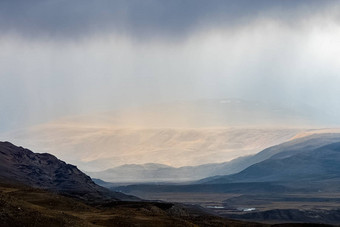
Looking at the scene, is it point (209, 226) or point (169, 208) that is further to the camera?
point (169, 208)

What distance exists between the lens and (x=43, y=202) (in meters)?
81.4

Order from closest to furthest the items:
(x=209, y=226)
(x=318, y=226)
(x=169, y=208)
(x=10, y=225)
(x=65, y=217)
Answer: (x=10, y=225), (x=65, y=217), (x=209, y=226), (x=318, y=226), (x=169, y=208)

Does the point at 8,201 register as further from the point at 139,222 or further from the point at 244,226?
the point at 244,226

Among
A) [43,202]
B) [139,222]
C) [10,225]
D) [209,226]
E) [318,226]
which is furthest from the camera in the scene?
[318,226]

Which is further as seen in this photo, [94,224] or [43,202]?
[43,202]

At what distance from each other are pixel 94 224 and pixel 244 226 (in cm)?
4159

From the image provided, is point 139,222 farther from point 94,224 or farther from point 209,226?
point 209,226

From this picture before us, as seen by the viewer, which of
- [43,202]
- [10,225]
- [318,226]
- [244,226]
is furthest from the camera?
[318,226]

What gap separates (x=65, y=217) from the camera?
209 ft

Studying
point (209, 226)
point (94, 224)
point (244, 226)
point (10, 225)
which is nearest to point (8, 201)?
point (10, 225)

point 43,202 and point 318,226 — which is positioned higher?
point 43,202

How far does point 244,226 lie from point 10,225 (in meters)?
53.9

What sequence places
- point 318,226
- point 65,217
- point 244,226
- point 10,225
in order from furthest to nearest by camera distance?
point 318,226
point 244,226
point 65,217
point 10,225

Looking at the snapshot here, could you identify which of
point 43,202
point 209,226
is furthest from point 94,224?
point 209,226
